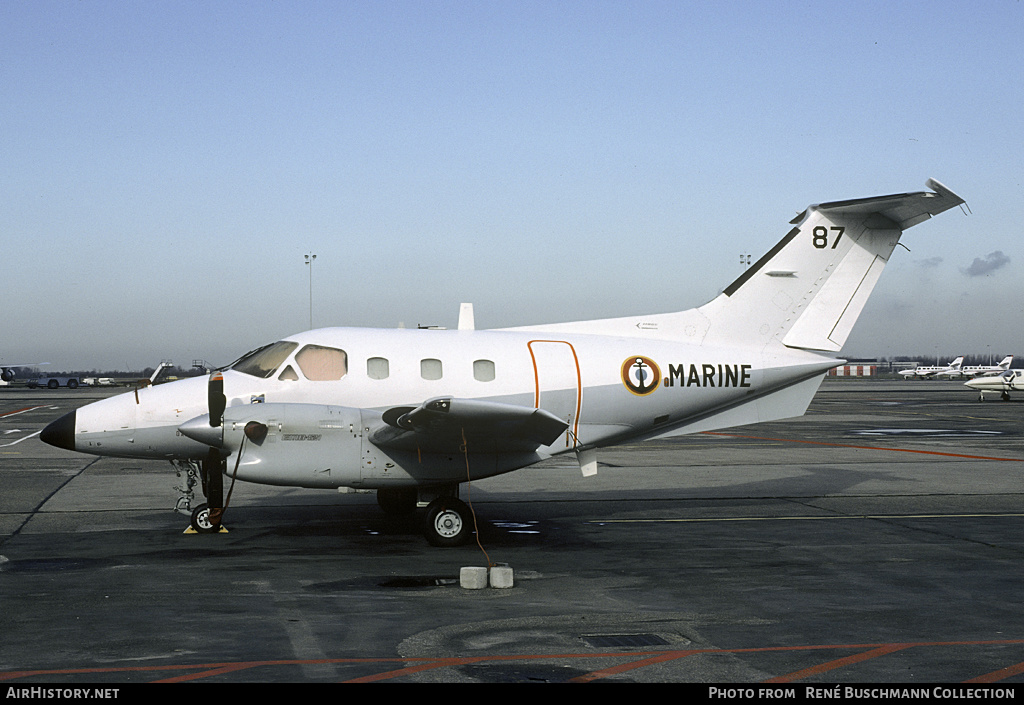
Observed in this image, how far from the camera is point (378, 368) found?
13.1 meters

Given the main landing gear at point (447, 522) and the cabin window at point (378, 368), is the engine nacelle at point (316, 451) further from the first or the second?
the cabin window at point (378, 368)

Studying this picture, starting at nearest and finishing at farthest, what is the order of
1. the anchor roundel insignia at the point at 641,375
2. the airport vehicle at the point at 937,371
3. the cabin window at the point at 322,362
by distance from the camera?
the cabin window at the point at 322,362 < the anchor roundel insignia at the point at 641,375 < the airport vehicle at the point at 937,371

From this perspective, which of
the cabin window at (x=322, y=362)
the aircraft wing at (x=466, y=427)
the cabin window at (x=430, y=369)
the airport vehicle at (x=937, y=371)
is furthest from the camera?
the airport vehicle at (x=937, y=371)

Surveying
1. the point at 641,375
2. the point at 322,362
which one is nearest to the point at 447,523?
the point at 322,362

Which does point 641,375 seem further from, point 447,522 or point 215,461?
point 215,461

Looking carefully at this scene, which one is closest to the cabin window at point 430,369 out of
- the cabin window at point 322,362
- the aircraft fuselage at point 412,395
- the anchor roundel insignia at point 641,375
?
the aircraft fuselage at point 412,395

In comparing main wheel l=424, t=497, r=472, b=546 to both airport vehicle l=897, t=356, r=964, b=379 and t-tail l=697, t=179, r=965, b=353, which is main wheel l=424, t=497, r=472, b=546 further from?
airport vehicle l=897, t=356, r=964, b=379

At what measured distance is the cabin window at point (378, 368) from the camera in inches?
514

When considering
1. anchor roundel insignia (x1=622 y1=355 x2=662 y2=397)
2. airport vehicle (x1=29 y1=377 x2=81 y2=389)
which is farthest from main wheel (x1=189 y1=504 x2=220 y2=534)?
airport vehicle (x1=29 y1=377 x2=81 y2=389)

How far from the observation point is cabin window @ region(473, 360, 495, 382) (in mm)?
13164

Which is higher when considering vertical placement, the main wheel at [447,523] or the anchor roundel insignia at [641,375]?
the anchor roundel insignia at [641,375]

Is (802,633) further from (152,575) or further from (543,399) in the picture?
(152,575)

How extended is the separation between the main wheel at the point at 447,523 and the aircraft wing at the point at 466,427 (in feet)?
2.45

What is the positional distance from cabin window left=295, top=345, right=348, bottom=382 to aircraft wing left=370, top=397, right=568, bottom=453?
1377 millimetres
